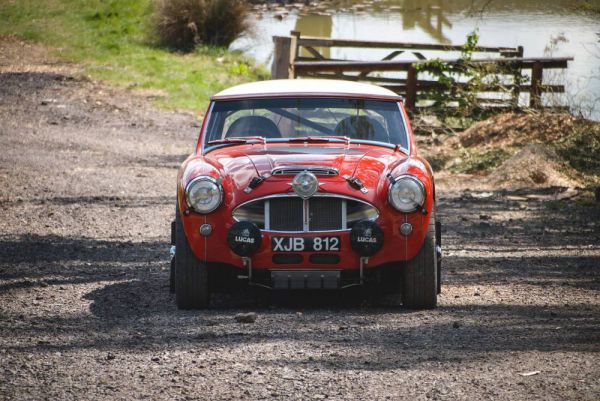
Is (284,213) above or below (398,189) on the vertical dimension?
below

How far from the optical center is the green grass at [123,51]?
22.2 metres

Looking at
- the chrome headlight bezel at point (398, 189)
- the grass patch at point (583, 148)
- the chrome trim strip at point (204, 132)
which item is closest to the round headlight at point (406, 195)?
the chrome headlight bezel at point (398, 189)

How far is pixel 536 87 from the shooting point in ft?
57.8

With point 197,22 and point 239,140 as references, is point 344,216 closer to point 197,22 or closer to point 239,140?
point 239,140

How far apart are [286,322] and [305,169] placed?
1.06 meters

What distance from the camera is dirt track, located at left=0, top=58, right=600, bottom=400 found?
500 cm

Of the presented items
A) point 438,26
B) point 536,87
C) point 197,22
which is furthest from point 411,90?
point 438,26

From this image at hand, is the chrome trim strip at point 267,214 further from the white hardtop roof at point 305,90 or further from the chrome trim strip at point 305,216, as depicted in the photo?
the white hardtop roof at point 305,90

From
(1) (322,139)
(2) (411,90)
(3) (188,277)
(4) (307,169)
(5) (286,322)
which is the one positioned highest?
(1) (322,139)

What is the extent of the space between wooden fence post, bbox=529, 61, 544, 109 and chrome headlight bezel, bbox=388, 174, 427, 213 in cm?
1113

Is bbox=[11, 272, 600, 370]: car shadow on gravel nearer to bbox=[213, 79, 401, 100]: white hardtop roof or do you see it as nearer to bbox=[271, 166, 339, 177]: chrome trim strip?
bbox=[271, 166, 339, 177]: chrome trim strip

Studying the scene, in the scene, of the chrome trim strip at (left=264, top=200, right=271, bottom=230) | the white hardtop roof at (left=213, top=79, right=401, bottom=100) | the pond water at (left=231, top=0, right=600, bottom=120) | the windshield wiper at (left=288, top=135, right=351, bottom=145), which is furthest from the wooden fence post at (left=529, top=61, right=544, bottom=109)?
the chrome trim strip at (left=264, top=200, right=271, bottom=230)

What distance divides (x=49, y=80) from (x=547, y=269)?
16084mm

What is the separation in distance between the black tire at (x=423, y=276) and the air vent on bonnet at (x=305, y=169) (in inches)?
30.5
